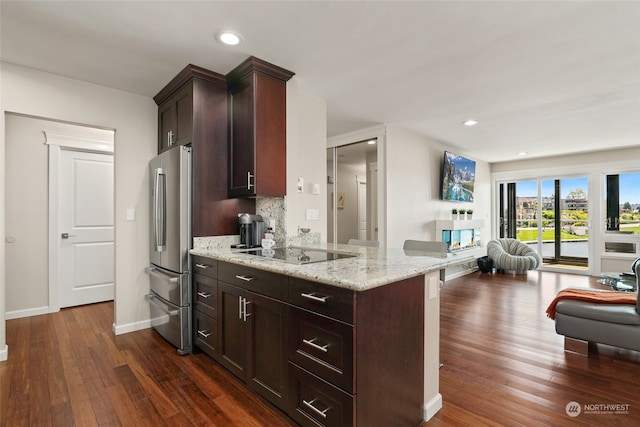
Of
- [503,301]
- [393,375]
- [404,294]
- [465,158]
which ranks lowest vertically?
[503,301]

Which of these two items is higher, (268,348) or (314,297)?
(314,297)

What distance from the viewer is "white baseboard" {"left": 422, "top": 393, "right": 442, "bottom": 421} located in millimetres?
1808

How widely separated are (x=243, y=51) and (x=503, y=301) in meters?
4.47

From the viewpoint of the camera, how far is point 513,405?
1.95 metres

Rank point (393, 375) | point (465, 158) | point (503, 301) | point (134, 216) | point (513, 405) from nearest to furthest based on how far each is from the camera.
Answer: point (393, 375)
point (513, 405)
point (134, 216)
point (503, 301)
point (465, 158)

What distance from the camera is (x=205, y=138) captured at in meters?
2.77

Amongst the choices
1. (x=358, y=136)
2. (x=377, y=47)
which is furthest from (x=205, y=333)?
(x=358, y=136)

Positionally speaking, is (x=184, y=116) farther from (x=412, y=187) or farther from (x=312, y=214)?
(x=412, y=187)

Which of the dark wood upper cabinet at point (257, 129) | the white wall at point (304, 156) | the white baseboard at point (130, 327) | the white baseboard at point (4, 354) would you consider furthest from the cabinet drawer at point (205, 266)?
the white baseboard at point (4, 354)

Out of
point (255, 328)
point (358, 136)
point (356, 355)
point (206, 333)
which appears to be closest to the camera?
point (356, 355)

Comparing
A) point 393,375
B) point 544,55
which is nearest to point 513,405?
point 393,375

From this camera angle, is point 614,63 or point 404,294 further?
point 614,63

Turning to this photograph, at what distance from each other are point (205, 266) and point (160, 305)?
84 centimetres

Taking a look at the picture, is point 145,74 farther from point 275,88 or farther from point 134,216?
point 134,216
